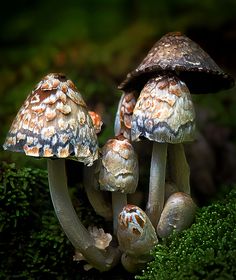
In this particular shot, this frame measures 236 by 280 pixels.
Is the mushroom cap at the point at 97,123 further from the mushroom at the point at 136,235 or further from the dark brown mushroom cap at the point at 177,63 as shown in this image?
the mushroom at the point at 136,235

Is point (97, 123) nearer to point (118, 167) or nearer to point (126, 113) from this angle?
point (126, 113)

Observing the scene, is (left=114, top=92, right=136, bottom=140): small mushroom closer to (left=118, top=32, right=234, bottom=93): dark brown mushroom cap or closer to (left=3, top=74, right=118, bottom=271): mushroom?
(left=118, top=32, right=234, bottom=93): dark brown mushroom cap

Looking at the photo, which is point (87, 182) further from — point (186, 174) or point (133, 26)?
point (133, 26)

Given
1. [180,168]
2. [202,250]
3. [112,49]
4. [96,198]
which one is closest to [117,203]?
[96,198]

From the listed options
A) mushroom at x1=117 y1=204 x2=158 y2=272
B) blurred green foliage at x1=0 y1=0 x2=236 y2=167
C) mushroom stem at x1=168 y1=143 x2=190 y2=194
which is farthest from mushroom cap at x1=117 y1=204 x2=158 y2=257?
blurred green foliage at x1=0 y1=0 x2=236 y2=167

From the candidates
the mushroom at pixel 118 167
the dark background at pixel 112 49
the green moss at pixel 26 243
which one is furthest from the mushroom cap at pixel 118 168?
the dark background at pixel 112 49

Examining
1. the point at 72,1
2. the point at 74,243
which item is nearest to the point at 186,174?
the point at 74,243

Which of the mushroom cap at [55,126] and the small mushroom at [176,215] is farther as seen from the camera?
the small mushroom at [176,215]

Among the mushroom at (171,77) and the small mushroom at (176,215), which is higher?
the mushroom at (171,77)
